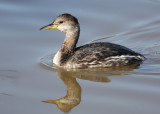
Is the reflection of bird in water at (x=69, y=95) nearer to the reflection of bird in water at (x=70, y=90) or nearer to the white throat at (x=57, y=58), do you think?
the reflection of bird in water at (x=70, y=90)

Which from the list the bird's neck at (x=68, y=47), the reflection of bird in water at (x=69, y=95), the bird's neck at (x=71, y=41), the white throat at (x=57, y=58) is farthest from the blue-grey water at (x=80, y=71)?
the bird's neck at (x=71, y=41)

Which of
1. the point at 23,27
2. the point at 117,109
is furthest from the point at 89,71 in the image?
the point at 23,27

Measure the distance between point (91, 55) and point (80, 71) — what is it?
0.54 m

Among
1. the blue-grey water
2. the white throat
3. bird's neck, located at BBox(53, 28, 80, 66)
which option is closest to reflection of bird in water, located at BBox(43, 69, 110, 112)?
the blue-grey water

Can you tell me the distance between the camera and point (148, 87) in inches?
351

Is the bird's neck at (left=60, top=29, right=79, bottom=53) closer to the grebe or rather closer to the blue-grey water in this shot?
the grebe

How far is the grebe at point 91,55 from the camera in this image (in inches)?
414

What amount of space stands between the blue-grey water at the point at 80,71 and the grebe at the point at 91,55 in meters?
0.28

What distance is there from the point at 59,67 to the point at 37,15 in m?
4.10

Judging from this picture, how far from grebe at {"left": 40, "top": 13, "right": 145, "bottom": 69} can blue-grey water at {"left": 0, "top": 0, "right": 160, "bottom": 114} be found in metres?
0.28

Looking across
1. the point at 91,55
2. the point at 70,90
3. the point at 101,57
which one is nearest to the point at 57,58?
the point at 91,55

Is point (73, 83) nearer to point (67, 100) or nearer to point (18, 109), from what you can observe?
point (67, 100)

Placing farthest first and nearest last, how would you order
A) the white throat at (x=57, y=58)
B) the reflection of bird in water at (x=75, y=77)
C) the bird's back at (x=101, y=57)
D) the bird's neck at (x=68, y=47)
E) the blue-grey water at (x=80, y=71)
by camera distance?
1. the bird's neck at (x=68, y=47)
2. the white throat at (x=57, y=58)
3. the bird's back at (x=101, y=57)
4. the reflection of bird in water at (x=75, y=77)
5. the blue-grey water at (x=80, y=71)

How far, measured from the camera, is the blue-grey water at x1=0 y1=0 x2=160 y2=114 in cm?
819
